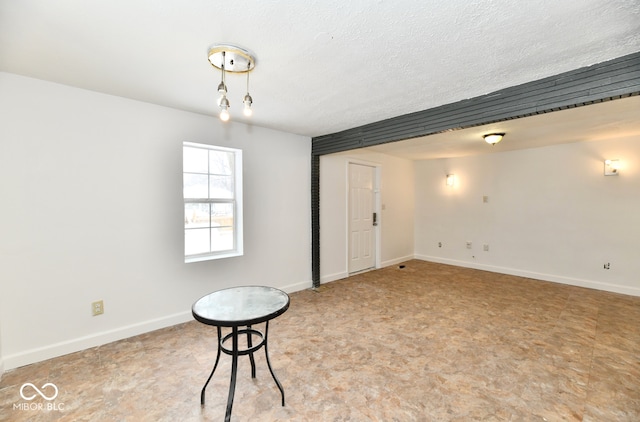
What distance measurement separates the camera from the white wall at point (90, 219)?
2.22 m

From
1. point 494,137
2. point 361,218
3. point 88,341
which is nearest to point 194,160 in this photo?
point 88,341

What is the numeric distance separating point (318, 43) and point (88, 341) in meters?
3.13

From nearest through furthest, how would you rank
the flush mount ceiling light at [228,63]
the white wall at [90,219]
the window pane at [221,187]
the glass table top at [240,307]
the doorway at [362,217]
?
the glass table top at [240,307]
the flush mount ceiling light at [228,63]
the white wall at [90,219]
the window pane at [221,187]
the doorway at [362,217]

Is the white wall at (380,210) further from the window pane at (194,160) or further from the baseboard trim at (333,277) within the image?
the window pane at (194,160)

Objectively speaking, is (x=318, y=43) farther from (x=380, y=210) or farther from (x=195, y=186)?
(x=380, y=210)

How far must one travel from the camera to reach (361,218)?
519cm

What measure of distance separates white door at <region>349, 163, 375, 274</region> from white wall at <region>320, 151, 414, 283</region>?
0.62 feet

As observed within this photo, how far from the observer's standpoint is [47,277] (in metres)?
2.34

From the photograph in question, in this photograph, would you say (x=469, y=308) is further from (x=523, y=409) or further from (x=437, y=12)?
(x=437, y=12)

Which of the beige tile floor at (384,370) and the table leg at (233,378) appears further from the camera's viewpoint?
the beige tile floor at (384,370)

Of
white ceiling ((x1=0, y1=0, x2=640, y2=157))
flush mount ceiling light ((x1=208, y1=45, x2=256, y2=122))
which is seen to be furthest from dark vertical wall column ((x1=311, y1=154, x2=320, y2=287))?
flush mount ceiling light ((x1=208, y1=45, x2=256, y2=122))

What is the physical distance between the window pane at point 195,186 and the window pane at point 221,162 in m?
0.16

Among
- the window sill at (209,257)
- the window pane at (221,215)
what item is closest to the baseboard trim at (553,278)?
the window sill at (209,257)

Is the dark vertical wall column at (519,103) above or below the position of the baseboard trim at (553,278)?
above
